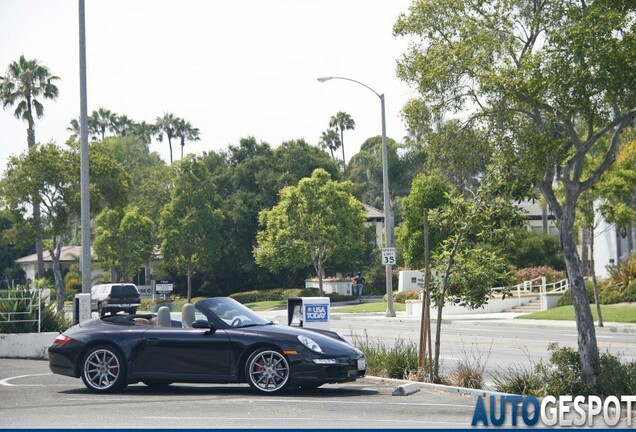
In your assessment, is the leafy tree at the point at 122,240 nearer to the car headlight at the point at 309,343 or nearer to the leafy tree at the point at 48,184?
the leafy tree at the point at 48,184

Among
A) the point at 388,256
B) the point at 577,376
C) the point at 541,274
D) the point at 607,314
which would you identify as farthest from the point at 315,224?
the point at 577,376

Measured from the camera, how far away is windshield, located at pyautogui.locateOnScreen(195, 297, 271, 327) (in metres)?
13.5

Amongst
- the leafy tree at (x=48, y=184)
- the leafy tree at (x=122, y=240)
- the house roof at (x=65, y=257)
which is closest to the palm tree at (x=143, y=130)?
the house roof at (x=65, y=257)

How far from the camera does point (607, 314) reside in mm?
34250

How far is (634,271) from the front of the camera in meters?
39.5

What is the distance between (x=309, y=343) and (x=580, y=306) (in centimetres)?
365

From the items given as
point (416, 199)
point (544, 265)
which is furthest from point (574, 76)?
point (544, 265)

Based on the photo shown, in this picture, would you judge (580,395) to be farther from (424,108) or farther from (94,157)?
(94,157)

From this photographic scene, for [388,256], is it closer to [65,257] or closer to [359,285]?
[359,285]

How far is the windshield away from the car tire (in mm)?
1347

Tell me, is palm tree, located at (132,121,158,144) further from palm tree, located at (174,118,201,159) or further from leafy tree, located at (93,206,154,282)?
leafy tree, located at (93,206,154,282)

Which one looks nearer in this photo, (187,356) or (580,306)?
(580,306)

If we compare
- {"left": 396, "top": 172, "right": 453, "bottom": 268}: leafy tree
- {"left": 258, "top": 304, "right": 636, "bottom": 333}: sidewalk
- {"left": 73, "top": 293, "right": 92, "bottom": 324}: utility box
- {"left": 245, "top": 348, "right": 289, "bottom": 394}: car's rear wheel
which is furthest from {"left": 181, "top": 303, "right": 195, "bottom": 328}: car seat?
{"left": 396, "top": 172, "right": 453, "bottom": 268}: leafy tree

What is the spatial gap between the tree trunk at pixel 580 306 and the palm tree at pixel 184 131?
93.8 meters
